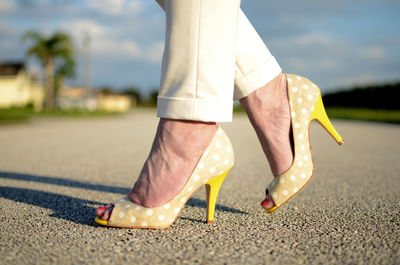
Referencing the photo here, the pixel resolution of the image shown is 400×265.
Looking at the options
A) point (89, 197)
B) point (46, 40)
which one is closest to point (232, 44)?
point (89, 197)

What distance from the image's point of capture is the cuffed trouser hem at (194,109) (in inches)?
43.8

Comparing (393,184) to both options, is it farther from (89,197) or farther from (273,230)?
(89,197)

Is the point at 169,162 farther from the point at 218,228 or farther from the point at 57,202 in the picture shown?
the point at 57,202

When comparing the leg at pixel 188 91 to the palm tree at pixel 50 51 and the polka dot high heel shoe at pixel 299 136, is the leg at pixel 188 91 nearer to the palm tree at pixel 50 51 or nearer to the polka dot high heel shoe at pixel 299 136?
the polka dot high heel shoe at pixel 299 136

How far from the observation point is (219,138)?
49.2 inches

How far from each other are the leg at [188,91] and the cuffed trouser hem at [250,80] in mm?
100

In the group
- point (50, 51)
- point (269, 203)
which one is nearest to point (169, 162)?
point (269, 203)

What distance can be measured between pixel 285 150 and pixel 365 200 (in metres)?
0.69

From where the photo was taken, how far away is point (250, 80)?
1.27 meters

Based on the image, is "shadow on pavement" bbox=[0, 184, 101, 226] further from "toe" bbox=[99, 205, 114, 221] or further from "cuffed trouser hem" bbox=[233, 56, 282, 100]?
"cuffed trouser hem" bbox=[233, 56, 282, 100]

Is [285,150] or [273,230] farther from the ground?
[285,150]


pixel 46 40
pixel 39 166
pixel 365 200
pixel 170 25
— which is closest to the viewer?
pixel 170 25

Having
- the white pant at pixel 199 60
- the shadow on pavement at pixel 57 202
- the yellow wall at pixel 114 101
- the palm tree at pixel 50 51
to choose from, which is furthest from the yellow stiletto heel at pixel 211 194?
the yellow wall at pixel 114 101

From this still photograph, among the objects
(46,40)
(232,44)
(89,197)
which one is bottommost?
(89,197)
